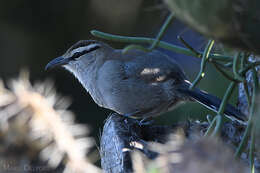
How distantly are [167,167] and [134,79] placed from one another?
7.81 ft

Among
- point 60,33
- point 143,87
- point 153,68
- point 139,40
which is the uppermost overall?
point 139,40

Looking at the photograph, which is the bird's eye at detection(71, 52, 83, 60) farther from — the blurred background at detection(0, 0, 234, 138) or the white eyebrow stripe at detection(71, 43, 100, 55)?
the blurred background at detection(0, 0, 234, 138)

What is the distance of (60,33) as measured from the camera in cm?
684

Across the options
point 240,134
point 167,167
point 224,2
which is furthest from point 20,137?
→ point 240,134

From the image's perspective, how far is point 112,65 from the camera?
392 cm

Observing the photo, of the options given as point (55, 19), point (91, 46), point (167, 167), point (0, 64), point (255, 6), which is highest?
point (255, 6)

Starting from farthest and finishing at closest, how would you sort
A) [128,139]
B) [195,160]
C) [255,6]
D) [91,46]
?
[91,46] < [128,139] < [255,6] < [195,160]

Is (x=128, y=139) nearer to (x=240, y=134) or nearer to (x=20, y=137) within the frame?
(x=240, y=134)

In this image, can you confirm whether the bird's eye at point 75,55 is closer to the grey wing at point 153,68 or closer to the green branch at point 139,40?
the grey wing at point 153,68

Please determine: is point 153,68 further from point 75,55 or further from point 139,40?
point 139,40

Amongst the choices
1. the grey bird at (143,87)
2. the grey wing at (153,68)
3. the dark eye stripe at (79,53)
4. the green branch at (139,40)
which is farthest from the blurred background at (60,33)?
the green branch at (139,40)

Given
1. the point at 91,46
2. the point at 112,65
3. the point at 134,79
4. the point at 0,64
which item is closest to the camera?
the point at 134,79

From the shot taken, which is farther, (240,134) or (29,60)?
(29,60)

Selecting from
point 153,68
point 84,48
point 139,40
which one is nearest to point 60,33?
point 84,48
